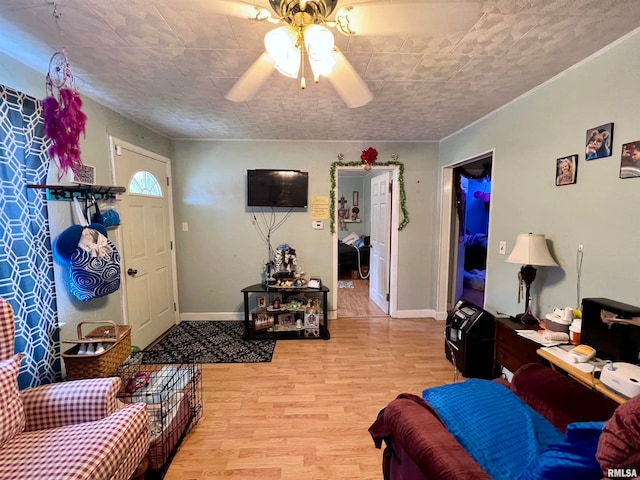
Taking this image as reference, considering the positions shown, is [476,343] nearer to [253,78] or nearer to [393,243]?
[393,243]

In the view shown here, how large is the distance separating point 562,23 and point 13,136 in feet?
9.66

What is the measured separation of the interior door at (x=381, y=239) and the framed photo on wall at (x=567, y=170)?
2030 mm

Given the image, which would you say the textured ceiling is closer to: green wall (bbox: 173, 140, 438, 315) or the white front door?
the white front door

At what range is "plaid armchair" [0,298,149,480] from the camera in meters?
1.09

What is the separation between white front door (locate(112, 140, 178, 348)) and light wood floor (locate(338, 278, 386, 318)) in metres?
2.32

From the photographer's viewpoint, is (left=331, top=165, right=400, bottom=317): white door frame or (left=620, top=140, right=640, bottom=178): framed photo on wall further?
(left=331, top=165, right=400, bottom=317): white door frame

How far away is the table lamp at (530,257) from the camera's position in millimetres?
1862

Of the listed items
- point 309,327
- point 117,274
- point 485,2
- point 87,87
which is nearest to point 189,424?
point 117,274

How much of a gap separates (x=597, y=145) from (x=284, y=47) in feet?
6.13

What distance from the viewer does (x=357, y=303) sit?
449 centimetres

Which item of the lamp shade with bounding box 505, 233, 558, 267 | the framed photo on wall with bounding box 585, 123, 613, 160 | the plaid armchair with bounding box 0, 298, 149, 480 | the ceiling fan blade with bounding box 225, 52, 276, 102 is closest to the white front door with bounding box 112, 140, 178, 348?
the plaid armchair with bounding box 0, 298, 149, 480

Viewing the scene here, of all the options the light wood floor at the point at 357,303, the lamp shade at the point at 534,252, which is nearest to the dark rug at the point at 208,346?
the light wood floor at the point at 357,303

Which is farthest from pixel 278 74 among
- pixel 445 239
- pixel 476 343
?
pixel 445 239

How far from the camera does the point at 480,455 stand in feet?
3.06
